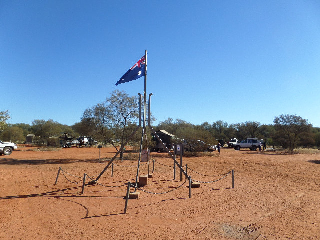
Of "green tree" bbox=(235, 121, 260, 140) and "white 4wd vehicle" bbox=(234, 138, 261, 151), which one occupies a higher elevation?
"green tree" bbox=(235, 121, 260, 140)

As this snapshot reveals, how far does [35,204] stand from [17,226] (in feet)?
5.92

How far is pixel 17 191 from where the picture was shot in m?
8.96

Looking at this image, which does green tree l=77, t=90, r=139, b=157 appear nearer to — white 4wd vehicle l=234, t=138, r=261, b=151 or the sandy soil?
the sandy soil

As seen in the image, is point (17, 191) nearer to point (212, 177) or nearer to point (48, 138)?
point (212, 177)

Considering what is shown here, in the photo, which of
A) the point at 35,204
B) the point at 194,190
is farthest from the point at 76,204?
the point at 194,190

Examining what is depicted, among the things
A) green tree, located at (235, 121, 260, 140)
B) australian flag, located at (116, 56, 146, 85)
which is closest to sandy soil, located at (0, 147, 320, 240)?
australian flag, located at (116, 56, 146, 85)

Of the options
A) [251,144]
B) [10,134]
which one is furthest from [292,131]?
[10,134]

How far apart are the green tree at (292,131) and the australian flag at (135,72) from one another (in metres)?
27.0

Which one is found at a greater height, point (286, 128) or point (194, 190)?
point (286, 128)

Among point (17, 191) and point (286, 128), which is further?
point (286, 128)

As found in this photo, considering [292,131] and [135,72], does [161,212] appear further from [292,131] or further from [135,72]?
[292,131]

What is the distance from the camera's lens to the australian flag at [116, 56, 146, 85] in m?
9.48

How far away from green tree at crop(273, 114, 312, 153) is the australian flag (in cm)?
2704

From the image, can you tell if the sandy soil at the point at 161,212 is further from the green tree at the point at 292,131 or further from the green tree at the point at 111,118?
the green tree at the point at 292,131
